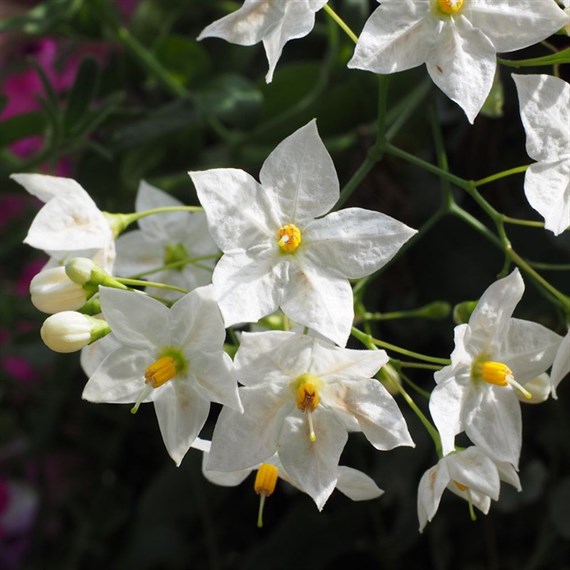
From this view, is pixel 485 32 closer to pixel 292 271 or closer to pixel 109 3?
pixel 292 271

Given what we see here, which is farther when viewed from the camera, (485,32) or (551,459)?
(551,459)

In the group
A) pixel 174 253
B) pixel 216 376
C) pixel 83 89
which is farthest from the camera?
pixel 83 89

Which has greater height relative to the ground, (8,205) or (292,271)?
(292,271)

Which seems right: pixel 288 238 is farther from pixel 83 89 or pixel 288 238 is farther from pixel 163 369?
pixel 83 89

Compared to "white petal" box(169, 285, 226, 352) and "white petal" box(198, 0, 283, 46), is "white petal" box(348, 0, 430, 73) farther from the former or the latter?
"white petal" box(169, 285, 226, 352)

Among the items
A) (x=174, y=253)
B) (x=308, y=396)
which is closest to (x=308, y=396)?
(x=308, y=396)

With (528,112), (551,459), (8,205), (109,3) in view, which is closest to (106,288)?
(528,112)

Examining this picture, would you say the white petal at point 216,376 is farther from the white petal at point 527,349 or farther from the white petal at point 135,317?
the white petal at point 527,349
